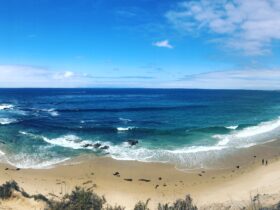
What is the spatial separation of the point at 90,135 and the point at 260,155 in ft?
72.4

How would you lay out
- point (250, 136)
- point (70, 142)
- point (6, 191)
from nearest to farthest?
point (6, 191) → point (70, 142) → point (250, 136)

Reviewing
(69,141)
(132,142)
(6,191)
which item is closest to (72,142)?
(69,141)

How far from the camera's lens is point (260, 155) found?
37.6m

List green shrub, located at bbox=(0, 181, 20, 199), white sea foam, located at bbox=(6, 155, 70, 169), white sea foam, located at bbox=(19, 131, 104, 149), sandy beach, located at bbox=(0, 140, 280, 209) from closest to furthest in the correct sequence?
green shrub, located at bbox=(0, 181, 20, 199) → sandy beach, located at bbox=(0, 140, 280, 209) → white sea foam, located at bbox=(6, 155, 70, 169) → white sea foam, located at bbox=(19, 131, 104, 149)

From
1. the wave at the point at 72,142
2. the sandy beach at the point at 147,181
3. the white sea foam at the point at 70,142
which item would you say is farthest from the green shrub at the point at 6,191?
the white sea foam at the point at 70,142

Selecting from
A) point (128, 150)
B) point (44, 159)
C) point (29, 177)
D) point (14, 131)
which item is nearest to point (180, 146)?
point (128, 150)

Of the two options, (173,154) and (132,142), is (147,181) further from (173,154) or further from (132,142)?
(132,142)

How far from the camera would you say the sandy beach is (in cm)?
2516

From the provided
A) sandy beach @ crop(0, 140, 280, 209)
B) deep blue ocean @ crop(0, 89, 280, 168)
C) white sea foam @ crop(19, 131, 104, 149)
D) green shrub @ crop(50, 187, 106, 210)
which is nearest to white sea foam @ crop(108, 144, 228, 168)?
deep blue ocean @ crop(0, 89, 280, 168)

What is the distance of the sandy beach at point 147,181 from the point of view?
25156 mm

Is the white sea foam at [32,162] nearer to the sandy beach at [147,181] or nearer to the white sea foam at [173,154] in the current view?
the sandy beach at [147,181]

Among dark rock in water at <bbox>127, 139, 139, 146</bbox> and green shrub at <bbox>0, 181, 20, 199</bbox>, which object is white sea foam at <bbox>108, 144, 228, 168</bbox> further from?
green shrub at <bbox>0, 181, 20, 199</bbox>

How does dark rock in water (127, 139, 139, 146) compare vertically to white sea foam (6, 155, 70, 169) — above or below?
above

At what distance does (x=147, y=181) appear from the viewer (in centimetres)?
2916
